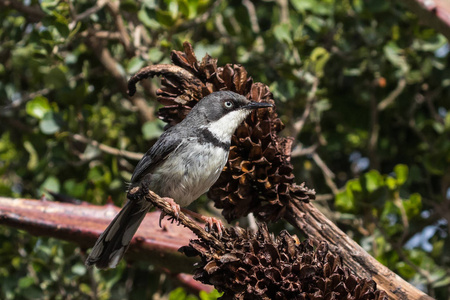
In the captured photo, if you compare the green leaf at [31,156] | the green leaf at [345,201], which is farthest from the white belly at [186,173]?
the green leaf at [31,156]

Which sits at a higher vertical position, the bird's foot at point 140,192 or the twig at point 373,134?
the bird's foot at point 140,192

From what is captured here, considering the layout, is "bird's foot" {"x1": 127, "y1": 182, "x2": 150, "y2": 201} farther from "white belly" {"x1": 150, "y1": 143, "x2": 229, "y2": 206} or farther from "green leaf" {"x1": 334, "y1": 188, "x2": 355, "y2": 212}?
"green leaf" {"x1": 334, "y1": 188, "x2": 355, "y2": 212}

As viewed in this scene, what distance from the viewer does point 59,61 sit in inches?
149

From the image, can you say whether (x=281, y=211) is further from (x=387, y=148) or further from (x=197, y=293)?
(x=387, y=148)

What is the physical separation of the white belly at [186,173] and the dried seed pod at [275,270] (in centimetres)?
68

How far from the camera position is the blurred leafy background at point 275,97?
3.69m

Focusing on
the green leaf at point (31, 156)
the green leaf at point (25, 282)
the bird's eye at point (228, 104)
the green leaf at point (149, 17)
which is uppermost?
the bird's eye at point (228, 104)

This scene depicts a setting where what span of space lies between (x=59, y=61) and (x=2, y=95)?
2.74 ft

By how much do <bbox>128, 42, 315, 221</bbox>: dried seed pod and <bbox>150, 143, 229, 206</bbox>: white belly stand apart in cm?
25

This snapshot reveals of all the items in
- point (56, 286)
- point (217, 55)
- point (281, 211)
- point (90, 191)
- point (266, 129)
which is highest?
point (266, 129)

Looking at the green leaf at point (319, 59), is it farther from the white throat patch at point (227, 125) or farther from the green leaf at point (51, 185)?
the green leaf at point (51, 185)

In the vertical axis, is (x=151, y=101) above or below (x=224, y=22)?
below

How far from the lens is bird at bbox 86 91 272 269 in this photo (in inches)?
103

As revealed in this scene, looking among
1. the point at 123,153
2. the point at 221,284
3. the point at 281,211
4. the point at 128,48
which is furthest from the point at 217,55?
the point at 221,284
